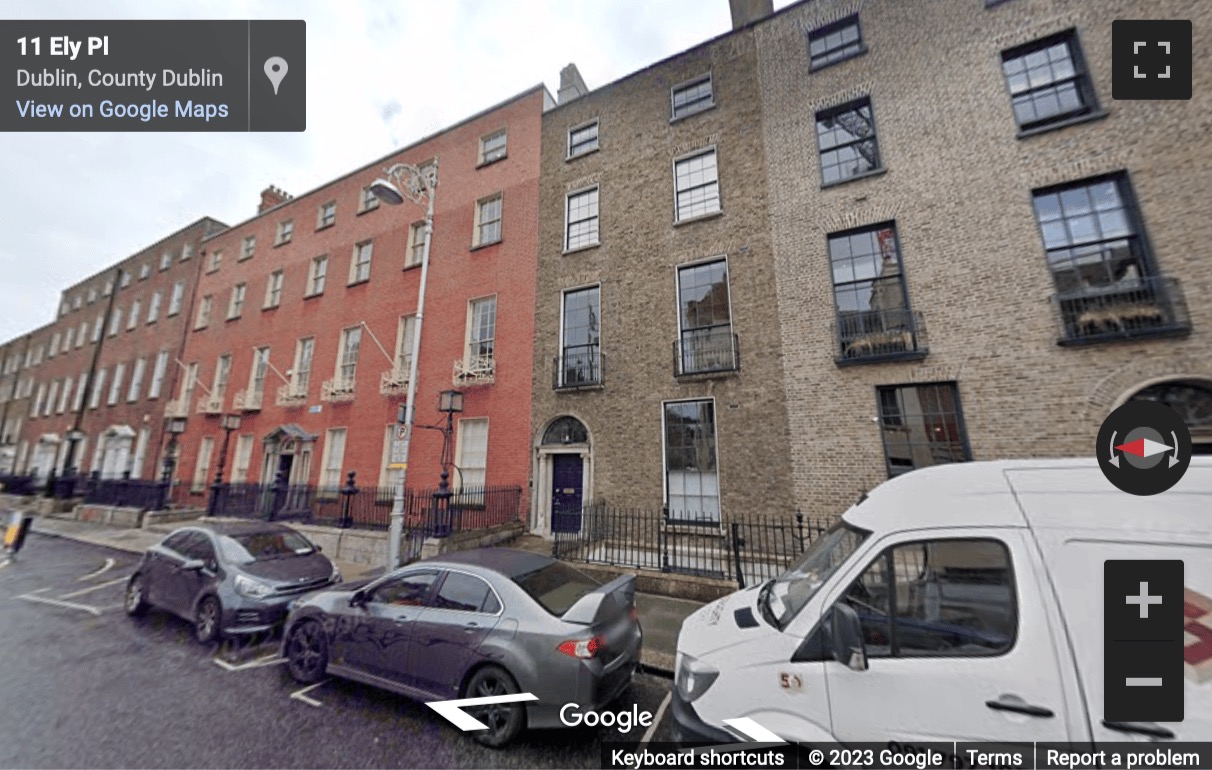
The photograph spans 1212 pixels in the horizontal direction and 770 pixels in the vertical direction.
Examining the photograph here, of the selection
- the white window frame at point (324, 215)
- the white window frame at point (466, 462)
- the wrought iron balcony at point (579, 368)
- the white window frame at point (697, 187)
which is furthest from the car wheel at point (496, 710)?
the white window frame at point (324, 215)

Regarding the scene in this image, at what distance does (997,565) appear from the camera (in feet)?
8.20

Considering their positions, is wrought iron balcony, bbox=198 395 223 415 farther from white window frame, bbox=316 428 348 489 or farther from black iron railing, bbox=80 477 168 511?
white window frame, bbox=316 428 348 489

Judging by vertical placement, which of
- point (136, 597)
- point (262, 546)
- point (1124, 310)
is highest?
point (1124, 310)

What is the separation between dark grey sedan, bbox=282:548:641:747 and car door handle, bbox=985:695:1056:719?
107 inches

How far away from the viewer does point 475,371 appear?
45.8 feet

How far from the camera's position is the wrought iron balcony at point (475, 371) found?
45.5 ft

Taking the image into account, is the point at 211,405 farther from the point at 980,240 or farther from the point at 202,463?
the point at 980,240

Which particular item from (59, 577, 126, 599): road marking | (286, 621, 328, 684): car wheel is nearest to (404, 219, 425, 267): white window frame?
(59, 577, 126, 599): road marking

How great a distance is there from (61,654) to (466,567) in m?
6.05

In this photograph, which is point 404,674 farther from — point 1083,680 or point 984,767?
point 1083,680

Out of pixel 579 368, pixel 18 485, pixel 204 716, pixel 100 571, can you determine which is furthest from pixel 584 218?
pixel 18 485

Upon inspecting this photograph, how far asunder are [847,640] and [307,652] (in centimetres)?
578

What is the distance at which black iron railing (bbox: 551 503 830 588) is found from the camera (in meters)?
8.48

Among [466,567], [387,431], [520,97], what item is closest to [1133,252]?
[466,567]
